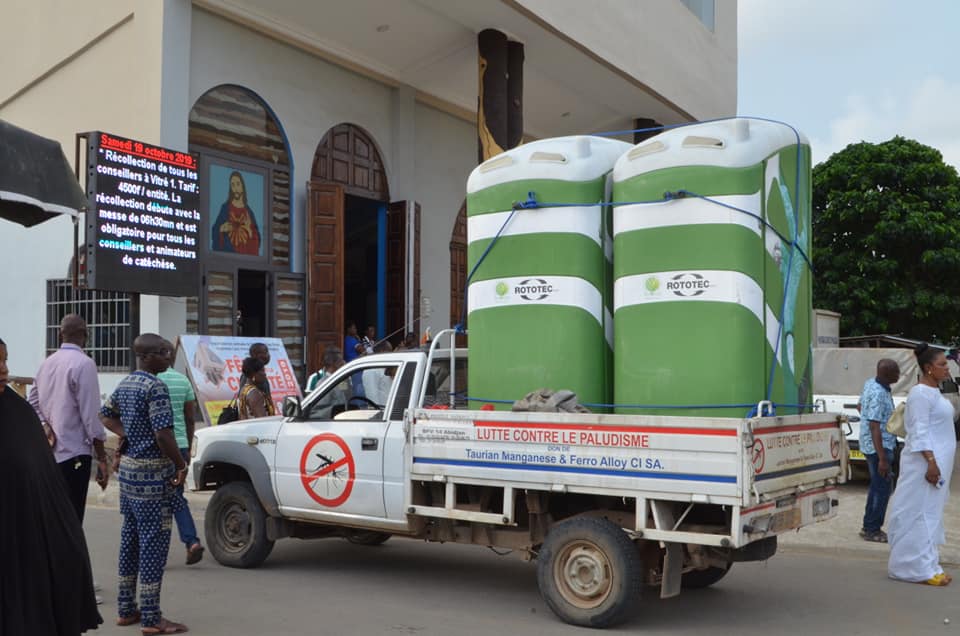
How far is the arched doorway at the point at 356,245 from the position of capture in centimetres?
1645

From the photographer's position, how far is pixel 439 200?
20344mm

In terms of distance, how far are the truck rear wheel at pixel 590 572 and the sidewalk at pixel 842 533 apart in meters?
3.62

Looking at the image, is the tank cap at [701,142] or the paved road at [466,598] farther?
the tank cap at [701,142]

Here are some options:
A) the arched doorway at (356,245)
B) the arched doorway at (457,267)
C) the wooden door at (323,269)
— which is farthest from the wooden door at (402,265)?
the arched doorway at (457,267)

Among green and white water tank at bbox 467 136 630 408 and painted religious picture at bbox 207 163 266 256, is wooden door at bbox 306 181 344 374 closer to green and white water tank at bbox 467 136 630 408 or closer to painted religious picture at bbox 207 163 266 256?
painted religious picture at bbox 207 163 266 256

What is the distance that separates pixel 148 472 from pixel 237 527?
2.27 meters

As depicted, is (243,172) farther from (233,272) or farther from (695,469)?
(695,469)

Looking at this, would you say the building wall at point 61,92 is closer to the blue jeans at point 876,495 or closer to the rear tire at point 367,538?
the rear tire at point 367,538

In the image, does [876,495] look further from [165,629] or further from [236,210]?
[236,210]

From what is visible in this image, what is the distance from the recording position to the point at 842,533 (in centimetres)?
945

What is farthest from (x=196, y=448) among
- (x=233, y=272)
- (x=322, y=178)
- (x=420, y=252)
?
(x=420, y=252)

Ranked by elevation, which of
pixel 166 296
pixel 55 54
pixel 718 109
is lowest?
pixel 166 296

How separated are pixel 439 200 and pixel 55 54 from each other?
793 centimetres

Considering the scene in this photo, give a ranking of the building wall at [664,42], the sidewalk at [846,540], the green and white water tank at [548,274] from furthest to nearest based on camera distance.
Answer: the building wall at [664,42], the sidewalk at [846,540], the green and white water tank at [548,274]
